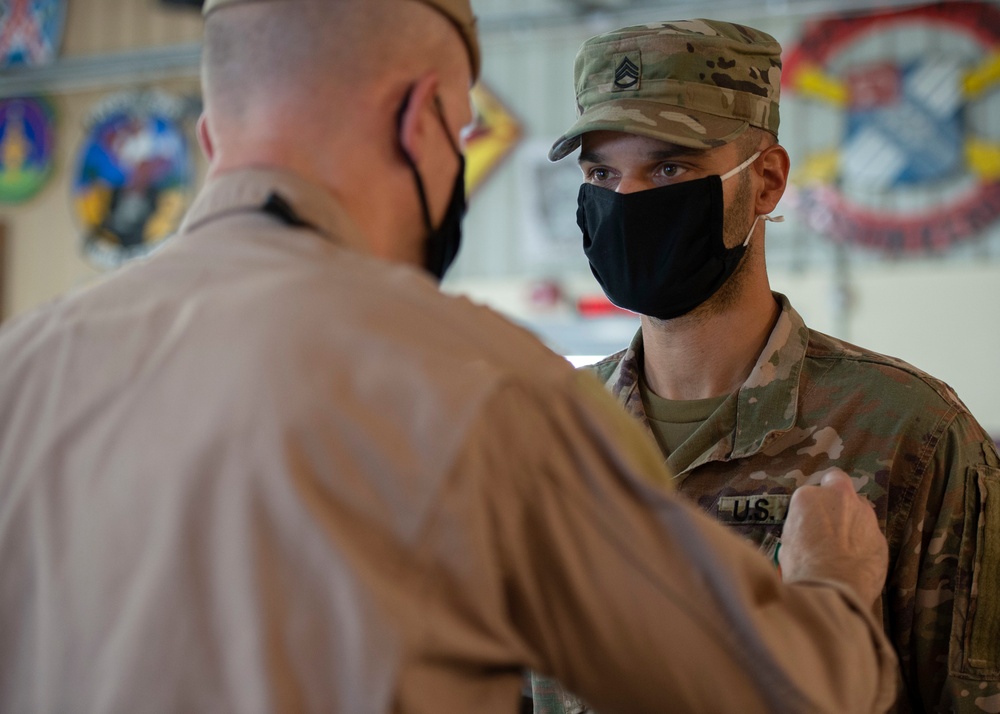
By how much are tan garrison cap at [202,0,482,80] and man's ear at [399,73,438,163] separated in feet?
0.35

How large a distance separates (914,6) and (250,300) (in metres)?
6.35

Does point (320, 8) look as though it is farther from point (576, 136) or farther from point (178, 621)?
point (576, 136)

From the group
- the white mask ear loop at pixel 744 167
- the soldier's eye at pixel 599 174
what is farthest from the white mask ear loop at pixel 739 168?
the soldier's eye at pixel 599 174

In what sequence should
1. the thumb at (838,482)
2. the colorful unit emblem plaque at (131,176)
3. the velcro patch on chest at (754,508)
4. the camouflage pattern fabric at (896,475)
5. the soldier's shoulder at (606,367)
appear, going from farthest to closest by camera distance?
the colorful unit emblem plaque at (131,176)
the soldier's shoulder at (606,367)
the velcro patch on chest at (754,508)
the camouflage pattern fabric at (896,475)
the thumb at (838,482)

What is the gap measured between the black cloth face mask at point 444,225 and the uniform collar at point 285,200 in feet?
0.35

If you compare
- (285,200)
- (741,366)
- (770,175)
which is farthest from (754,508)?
(285,200)

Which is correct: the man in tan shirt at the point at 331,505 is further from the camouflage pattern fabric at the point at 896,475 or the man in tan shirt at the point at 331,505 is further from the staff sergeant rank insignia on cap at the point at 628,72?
the staff sergeant rank insignia on cap at the point at 628,72

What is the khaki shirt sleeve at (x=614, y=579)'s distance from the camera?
3.30 feet

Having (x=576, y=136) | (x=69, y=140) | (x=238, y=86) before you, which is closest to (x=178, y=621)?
(x=238, y=86)

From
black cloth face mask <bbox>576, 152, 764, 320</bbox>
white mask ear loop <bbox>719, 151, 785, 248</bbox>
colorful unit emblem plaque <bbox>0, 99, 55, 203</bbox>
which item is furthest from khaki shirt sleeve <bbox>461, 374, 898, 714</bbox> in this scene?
colorful unit emblem plaque <bbox>0, 99, 55, 203</bbox>

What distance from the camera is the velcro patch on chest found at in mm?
1915

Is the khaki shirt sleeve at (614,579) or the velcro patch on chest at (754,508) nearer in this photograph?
the khaki shirt sleeve at (614,579)

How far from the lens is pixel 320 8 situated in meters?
1.24

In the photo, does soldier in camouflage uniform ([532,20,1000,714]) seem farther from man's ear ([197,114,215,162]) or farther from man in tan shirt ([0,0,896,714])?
man's ear ([197,114,215,162])
